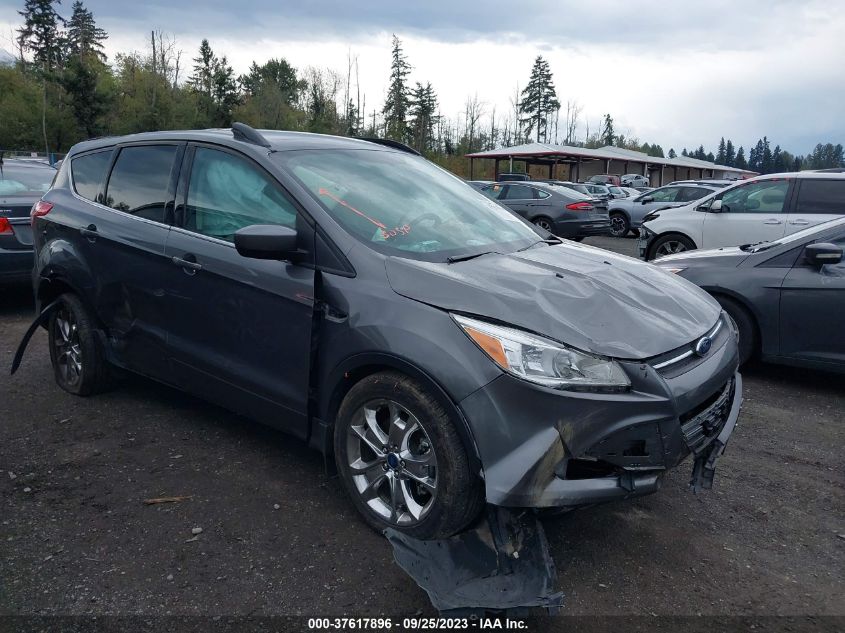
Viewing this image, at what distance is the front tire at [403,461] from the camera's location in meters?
2.69

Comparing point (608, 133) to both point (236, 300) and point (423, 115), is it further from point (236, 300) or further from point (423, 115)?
point (236, 300)

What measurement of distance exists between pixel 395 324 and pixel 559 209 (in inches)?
551

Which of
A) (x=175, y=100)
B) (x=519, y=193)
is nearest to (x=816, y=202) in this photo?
(x=519, y=193)

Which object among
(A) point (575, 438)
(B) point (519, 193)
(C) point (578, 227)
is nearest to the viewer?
(A) point (575, 438)

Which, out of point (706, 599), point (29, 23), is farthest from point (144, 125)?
point (706, 599)

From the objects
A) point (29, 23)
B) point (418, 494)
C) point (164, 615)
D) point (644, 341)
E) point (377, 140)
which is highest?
point (29, 23)

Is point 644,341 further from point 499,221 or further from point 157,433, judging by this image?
point 157,433

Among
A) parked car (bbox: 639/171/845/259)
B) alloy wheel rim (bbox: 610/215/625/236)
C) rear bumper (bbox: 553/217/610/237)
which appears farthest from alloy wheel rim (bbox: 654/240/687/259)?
alloy wheel rim (bbox: 610/215/625/236)

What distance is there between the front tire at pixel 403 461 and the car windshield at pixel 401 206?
2.26 ft

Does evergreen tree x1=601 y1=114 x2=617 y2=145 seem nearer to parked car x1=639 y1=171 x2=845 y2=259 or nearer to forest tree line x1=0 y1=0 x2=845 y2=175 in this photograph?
forest tree line x1=0 y1=0 x2=845 y2=175

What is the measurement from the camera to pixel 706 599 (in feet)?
8.79

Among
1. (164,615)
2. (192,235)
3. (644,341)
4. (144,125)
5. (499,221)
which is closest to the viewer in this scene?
(164,615)

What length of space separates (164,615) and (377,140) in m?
3.09

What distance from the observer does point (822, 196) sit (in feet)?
30.4
